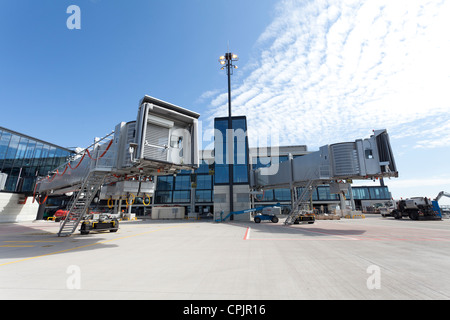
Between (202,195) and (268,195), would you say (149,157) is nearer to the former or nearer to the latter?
(202,195)

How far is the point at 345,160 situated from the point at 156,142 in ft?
62.3

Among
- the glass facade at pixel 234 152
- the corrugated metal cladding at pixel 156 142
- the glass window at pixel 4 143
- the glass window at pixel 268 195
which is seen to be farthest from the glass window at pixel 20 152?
the glass window at pixel 268 195

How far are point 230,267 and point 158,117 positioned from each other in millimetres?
8132

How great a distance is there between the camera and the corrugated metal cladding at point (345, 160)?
64.0 ft

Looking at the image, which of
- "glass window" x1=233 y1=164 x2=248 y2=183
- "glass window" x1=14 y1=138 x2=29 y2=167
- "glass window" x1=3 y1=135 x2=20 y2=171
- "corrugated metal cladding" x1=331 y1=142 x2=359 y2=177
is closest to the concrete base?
"glass window" x1=3 y1=135 x2=20 y2=171

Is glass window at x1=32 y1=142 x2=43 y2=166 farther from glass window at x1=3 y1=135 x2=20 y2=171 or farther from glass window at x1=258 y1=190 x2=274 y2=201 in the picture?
glass window at x1=258 y1=190 x2=274 y2=201

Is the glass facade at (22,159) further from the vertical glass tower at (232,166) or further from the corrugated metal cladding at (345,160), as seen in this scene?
the corrugated metal cladding at (345,160)

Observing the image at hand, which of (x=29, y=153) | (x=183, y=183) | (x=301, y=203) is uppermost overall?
(x=29, y=153)

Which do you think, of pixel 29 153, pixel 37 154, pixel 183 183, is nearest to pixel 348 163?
pixel 29 153

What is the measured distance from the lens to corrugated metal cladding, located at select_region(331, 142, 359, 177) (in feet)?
64.0

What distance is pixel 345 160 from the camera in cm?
1984

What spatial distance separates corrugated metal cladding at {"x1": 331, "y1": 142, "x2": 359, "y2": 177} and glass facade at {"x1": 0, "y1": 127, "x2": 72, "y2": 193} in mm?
45665

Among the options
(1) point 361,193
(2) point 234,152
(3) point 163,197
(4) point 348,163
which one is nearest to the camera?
(4) point 348,163

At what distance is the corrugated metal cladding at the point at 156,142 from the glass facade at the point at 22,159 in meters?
35.6
